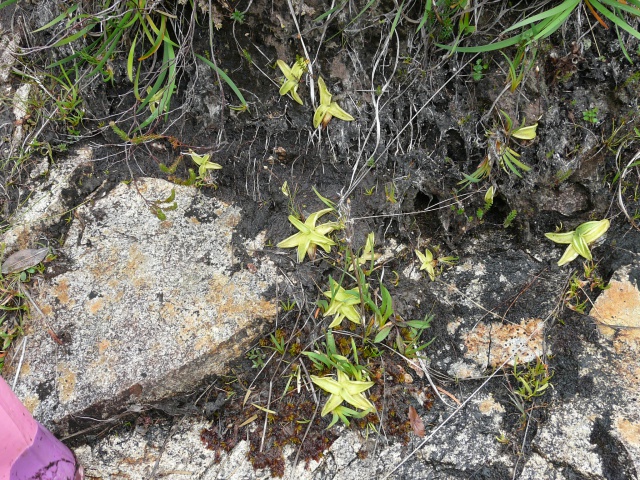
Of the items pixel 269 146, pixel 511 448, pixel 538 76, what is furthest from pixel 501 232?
pixel 269 146

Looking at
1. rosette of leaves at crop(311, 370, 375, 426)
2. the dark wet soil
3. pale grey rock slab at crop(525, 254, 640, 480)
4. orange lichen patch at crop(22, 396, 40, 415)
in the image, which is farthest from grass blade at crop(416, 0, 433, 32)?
orange lichen patch at crop(22, 396, 40, 415)

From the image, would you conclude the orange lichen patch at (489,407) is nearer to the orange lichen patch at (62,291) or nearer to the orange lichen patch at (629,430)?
the orange lichen patch at (629,430)

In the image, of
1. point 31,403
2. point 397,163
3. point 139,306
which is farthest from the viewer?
point 397,163

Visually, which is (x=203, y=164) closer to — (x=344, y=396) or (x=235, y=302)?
(x=235, y=302)

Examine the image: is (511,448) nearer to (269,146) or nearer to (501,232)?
(501,232)

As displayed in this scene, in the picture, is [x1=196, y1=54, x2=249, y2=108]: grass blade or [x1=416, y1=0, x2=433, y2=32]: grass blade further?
[x1=196, y1=54, x2=249, y2=108]: grass blade

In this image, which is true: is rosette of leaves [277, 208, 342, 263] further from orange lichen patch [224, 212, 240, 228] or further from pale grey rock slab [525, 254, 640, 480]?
pale grey rock slab [525, 254, 640, 480]

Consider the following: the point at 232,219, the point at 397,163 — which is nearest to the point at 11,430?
the point at 232,219
